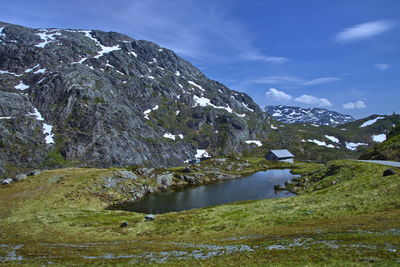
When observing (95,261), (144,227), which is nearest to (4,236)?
(144,227)

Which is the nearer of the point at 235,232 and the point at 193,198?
the point at 235,232

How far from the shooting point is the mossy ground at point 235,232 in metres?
25.8

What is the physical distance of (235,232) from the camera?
1672 inches

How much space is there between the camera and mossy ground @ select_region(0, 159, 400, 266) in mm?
25828

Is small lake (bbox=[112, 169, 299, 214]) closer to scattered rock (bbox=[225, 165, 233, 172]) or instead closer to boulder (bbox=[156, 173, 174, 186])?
boulder (bbox=[156, 173, 174, 186])

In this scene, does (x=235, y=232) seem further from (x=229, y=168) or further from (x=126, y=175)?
(x=229, y=168)

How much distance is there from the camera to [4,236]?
48.1 meters

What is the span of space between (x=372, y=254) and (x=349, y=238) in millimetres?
6179

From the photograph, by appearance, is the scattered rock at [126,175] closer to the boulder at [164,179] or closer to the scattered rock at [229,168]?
the boulder at [164,179]

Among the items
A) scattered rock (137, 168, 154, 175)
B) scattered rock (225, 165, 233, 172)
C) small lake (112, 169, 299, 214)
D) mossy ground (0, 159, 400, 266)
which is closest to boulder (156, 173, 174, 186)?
scattered rock (137, 168, 154, 175)

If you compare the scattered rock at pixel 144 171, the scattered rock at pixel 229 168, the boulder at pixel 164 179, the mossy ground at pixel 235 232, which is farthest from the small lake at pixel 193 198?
the scattered rock at pixel 229 168

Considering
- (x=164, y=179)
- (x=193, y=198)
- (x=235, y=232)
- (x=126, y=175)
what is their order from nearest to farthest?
(x=235, y=232) → (x=193, y=198) → (x=126, y=175) → (x=164, y=179)

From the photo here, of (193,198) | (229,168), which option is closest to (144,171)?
(193,198)

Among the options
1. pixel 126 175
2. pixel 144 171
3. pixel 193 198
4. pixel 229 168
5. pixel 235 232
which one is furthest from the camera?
pixel 229 168
